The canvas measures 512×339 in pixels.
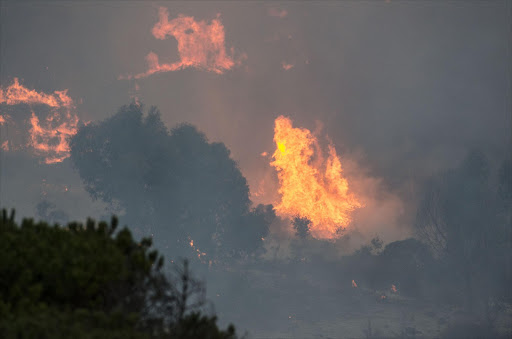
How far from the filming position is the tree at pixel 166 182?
73.8 m

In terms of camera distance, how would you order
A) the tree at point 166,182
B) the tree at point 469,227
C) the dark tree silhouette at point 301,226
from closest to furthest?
the tree at point 469,227 → the tree at point 166,182 → the dark tree silhouette at point 301,226

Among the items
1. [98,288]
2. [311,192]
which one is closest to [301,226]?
[311,192]

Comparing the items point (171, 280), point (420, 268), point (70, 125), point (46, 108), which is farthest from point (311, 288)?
point (171, 280)

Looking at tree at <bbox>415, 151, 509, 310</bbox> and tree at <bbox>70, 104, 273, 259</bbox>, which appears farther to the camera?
tree at <bbox>70, 104, 273, 259</bbox>

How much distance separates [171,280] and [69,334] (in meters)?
2.47

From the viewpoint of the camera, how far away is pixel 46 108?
109062 millimetres

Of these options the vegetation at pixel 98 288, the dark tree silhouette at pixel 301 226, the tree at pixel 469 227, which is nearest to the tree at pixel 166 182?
the dark tree silhouette at pixel 301 226

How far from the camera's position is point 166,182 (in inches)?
2938

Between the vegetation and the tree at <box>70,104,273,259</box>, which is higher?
the tree at <box>70,104,273,259</box>

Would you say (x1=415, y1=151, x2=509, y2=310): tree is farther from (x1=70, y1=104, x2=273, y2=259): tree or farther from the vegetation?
the vegetation

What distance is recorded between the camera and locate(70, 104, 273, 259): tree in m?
73.8

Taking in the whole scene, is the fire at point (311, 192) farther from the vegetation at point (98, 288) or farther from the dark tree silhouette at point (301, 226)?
the vegetation at point (98, 288)

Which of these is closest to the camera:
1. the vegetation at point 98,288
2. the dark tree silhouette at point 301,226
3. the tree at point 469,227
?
the vegetation at point 98,288

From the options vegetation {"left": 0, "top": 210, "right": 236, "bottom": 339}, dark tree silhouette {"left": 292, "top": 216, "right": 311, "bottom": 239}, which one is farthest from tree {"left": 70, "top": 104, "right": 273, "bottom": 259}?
vegetation {"left": 0, "top": 210, "right": 236, "bottom": 339}
